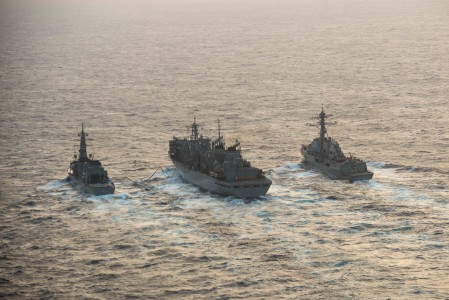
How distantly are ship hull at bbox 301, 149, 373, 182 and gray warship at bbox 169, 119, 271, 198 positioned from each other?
13.5 meters

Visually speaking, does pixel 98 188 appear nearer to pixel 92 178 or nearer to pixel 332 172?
pixel 92 178

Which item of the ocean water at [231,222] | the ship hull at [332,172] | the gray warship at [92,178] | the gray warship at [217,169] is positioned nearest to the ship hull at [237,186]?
the gray warship at [217,169]

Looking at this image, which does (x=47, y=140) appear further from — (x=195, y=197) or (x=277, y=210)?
(x=277, y=210)

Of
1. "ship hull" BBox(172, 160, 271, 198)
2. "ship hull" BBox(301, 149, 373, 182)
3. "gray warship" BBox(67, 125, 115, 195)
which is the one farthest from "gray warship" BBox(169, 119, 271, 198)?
"gray warship" BBox(67, 125, 115, 195)

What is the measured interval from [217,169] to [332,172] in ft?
66.1

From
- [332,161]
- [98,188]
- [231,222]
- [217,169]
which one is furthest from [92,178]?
[332,161]

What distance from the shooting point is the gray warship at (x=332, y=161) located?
440ft

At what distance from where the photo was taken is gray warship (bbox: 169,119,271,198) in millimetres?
127062

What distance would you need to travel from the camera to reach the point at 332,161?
139500 mm

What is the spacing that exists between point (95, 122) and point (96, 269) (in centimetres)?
9198

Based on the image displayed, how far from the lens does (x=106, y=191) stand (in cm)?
12756

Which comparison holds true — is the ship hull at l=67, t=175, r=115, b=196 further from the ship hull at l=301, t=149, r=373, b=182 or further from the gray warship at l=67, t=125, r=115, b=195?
the ship hull at l=301, t=149, r=373, b=182


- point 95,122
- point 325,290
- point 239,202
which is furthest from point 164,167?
point 325,290

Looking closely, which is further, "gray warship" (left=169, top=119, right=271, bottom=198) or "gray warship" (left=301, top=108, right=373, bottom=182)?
"gray warship" (left=301, top=108, right=373, bottom=182)
